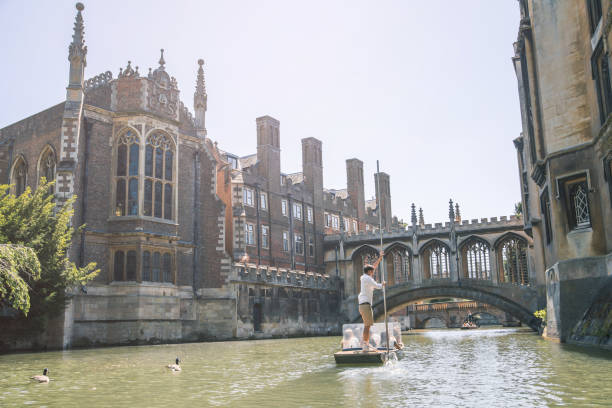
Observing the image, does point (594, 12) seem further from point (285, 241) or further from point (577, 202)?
point (285, 241)

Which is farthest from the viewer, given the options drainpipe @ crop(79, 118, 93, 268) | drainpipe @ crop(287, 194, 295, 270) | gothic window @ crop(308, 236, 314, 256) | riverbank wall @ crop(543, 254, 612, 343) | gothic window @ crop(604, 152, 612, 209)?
gothic window @ crop(308, 236, 314, 256)

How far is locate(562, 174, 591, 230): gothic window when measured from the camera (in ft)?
59.5

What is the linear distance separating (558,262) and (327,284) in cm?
2868

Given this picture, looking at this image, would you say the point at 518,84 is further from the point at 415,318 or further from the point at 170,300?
the point at 415,318

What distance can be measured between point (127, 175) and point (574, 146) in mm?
20760

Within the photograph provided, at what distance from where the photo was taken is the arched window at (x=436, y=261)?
45062mm

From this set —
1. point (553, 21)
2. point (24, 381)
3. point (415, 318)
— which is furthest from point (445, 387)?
point (415, 318)

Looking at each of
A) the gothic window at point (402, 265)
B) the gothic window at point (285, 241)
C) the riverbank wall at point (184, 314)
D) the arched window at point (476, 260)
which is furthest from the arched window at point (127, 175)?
the arched window at point (476, 260)

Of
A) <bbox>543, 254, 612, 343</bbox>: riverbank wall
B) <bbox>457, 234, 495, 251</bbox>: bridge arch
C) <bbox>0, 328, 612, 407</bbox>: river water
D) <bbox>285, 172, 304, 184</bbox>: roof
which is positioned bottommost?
<bbox>0, 328, 612, 407</bbox>: river water

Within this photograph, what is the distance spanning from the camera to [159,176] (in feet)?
102

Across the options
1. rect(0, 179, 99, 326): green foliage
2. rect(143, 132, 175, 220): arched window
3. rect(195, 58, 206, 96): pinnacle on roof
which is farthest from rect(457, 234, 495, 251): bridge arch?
rect(0, 179, 99, 326): green foliage

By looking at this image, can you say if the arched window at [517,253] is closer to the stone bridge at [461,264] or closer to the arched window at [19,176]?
the stone bridge at [461,264]

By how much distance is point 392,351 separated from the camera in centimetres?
1358

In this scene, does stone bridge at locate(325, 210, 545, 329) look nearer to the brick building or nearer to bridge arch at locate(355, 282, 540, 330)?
bridge arch at locate(355, 282, 540, 330)
